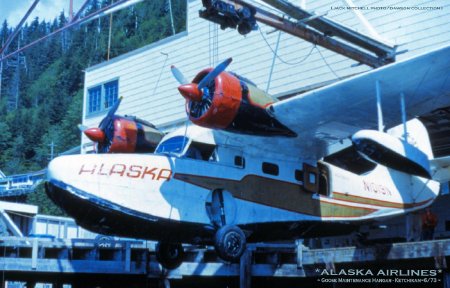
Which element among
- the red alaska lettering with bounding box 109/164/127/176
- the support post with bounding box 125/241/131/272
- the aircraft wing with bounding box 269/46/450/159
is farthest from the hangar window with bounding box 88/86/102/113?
the red alaska lettering with bounding box 109/164/127/176

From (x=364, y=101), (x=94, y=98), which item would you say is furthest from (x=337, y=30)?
(x=94, y=98)

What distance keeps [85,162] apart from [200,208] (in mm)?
2287

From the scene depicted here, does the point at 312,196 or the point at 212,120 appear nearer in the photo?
the point at 212,120

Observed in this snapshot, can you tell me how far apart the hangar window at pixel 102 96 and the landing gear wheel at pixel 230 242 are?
1510 centimetres

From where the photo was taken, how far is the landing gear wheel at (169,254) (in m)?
12.2

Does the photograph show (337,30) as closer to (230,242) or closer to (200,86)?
(200,86)

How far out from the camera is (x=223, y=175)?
Answer: 38.1ft

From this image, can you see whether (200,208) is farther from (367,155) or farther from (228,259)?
(367,155)

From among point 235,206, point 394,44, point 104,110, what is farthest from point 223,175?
point 104,110

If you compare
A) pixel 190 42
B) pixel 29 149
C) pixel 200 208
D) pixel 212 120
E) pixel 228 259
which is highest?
pixel 29 149

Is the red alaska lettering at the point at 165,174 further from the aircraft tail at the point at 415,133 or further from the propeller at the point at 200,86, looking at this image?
the aircraft tail at the point at 415,133

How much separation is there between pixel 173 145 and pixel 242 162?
56.3 inches

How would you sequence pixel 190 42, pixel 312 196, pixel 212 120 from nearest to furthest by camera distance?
1. pixel 212 120
2. pixel 312 196
3. pixel 190 42

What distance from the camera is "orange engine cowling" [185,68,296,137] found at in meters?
11.0
